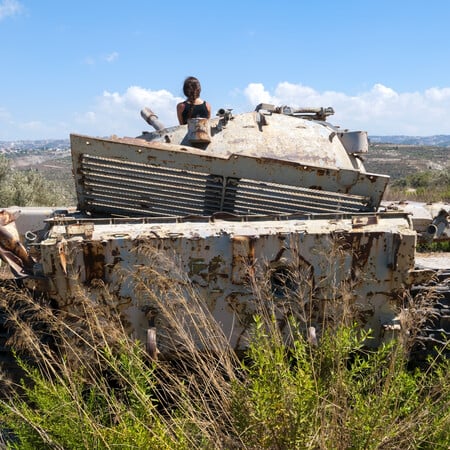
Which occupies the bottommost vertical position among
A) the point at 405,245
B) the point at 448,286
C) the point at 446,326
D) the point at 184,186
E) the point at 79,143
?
the point at 446,326

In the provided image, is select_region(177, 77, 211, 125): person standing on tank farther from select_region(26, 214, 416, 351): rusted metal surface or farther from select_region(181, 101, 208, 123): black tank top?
select_region(26, 214, 416, 351): rusted metal surface

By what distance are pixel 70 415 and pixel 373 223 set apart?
8.70 ft

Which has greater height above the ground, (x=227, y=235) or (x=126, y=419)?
(x=227, y=235)

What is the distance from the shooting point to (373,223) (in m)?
4.54

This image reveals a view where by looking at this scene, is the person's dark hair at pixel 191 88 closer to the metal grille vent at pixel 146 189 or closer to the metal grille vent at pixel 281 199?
the metal grille vent at pixel 146 189

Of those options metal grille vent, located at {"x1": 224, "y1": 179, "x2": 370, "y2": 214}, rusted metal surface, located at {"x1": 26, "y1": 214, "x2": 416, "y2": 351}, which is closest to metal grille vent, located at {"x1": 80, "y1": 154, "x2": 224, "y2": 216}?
metal grille vent, located at {"x1": 224, "y1": 179, "x2": 370, "y2": 214}

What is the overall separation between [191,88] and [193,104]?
0.19 metres

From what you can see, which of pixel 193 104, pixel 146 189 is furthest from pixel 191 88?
pixel 146 189

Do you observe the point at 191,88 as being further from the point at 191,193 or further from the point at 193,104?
the point at 191,193

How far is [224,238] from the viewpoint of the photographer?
4293 millimetres

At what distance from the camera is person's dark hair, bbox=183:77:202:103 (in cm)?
684

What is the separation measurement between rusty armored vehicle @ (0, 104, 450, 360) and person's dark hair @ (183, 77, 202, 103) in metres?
0.98

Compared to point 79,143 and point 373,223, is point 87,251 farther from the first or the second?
point 373,223

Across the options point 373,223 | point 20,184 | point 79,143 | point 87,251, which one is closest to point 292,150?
point 373,223
